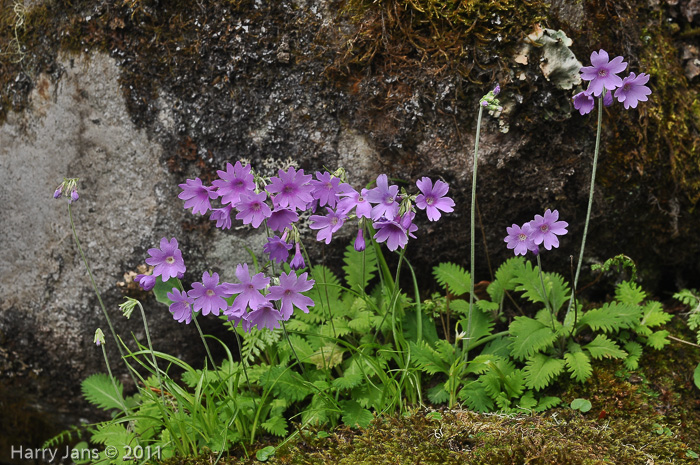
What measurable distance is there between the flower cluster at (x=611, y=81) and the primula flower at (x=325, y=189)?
1.18 m

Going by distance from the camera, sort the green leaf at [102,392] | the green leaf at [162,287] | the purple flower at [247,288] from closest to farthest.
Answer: the purple flower at [247,288]
the green leaf at [162,287]
the green leaf at [102,392]

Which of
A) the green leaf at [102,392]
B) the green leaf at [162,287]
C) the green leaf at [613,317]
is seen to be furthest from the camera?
the green leaf at [102,392]

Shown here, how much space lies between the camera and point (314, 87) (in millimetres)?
3172

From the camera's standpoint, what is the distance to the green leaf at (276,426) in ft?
9.01

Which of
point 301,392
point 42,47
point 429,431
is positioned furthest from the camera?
point 42,47

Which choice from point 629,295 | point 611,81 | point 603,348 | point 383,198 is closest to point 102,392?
point 383,198

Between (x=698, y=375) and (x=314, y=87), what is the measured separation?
2.46 meters

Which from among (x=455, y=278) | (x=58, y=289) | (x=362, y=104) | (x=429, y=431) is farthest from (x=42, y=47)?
(x=429, y=431)

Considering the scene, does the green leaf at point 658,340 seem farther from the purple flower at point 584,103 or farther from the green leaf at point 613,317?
the purple flower at point 584,103

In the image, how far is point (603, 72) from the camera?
8.39ft

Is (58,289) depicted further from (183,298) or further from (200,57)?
(200,57)

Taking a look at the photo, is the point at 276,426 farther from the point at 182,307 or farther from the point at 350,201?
the point at 350,201

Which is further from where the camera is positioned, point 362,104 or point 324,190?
point 362,104

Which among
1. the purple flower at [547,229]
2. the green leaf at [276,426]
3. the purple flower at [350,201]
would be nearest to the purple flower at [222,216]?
the purple flower at [350,201]
